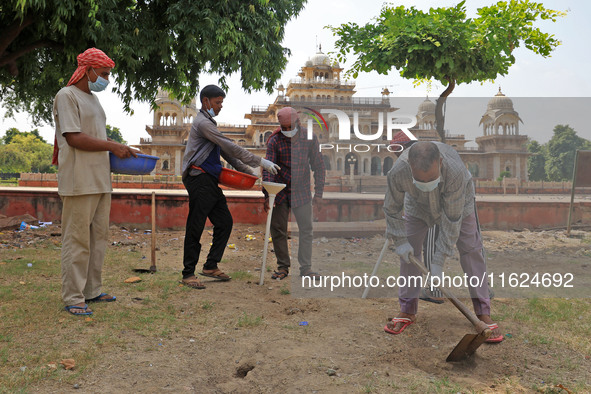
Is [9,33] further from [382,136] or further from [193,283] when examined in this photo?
[382,136]

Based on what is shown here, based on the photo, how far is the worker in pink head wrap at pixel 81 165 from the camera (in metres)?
2.66

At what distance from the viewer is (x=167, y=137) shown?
35.6 m

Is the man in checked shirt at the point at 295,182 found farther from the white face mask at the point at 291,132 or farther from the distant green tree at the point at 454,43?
the distant green tree at the point at 454,43

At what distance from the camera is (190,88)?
8.15 meters

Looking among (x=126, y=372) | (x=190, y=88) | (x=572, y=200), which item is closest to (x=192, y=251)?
(x=126, y=372)

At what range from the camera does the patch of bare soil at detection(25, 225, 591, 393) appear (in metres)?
1.89

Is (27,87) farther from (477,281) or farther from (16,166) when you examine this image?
(16,166)

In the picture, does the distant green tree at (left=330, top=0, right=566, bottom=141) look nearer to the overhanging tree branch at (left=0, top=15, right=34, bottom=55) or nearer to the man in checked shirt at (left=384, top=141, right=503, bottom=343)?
the man in checked shirt at (left=384, top=141, right=503, bottom=343)

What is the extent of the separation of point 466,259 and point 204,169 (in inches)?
83.6

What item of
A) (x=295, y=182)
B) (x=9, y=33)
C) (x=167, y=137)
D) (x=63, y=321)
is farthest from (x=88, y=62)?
(x=167, y=137)

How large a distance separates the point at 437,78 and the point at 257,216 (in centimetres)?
375

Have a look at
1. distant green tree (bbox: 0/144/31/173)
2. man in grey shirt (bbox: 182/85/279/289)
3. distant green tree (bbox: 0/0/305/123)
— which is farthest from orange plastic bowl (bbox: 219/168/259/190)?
distant green tree (bbox: 0/144/31/173)

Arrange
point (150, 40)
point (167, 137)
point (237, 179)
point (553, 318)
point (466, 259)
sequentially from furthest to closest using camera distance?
1. point (167, 137)
2. point (150, 40)
3. point (237, 179)
4. point (553, 318)
5. point (466, 259)

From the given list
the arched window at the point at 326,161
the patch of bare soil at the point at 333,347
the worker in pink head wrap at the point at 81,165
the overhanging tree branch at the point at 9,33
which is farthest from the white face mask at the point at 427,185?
the overhanging tree branch at the point at 9,33
